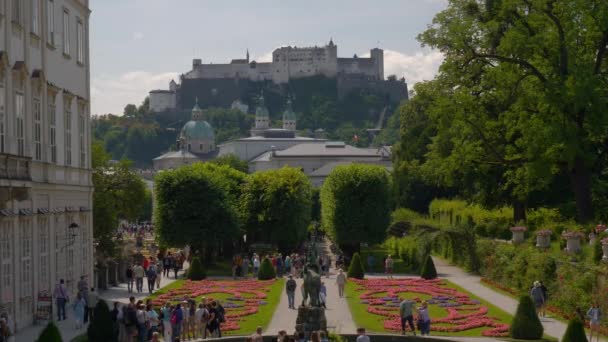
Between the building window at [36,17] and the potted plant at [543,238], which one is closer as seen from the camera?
the building window at [36,17]

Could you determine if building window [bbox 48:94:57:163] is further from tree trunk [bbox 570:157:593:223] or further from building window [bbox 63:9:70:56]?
tree trunk [bbox 570:157:593:223]

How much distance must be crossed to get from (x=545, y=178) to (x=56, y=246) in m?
21.9

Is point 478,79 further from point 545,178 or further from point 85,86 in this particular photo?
point 85,86

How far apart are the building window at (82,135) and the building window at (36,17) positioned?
7.05 m

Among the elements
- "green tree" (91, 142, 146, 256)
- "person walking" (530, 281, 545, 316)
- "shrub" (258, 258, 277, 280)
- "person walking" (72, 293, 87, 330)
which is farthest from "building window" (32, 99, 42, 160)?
"green tree" (91, 142, 146, 256)

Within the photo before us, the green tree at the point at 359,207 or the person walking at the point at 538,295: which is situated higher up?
the green tree at the point at 359,207

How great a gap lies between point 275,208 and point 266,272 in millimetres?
15833

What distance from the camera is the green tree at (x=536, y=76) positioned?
145 feet

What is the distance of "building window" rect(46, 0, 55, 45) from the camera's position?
33.6 metres

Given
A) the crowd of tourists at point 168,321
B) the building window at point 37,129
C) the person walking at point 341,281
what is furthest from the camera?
the person walking at point 341,281

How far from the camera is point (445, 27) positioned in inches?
1960

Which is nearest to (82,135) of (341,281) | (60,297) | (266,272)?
(60,297)

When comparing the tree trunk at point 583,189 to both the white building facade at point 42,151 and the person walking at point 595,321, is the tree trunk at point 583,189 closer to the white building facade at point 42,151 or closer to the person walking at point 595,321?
the person walking at point 595,321

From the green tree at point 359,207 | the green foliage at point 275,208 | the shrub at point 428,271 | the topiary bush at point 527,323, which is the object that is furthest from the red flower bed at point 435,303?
the green foliage at point 275,208
